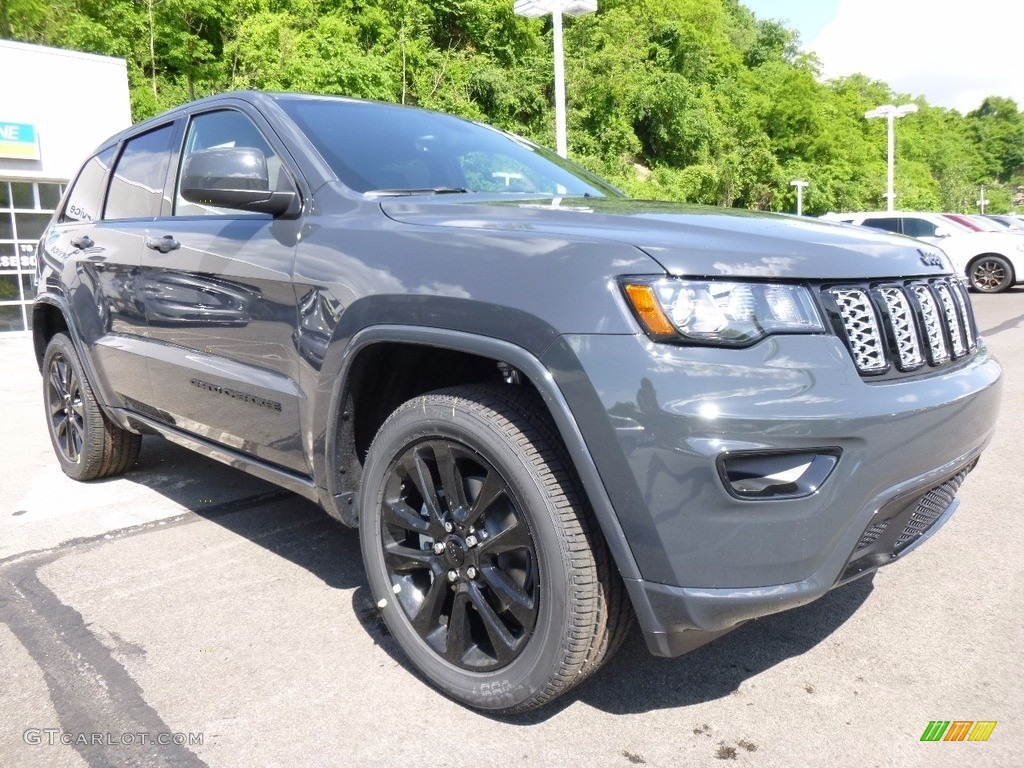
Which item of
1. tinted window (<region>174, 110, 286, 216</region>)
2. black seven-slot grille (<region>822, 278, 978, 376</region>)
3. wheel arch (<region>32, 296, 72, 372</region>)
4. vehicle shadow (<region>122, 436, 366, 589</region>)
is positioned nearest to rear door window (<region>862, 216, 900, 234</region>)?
vehicle shadow (<region>122, 436, 366, 589</region>)

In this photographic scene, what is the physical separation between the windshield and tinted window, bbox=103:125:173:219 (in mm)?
938

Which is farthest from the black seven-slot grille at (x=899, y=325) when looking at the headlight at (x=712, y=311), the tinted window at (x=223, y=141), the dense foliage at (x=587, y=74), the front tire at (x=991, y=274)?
the dense foliage at (x=587, y=74)

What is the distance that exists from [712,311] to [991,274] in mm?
16729

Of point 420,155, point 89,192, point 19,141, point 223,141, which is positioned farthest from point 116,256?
point 19,141

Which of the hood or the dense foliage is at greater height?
the dense foliage

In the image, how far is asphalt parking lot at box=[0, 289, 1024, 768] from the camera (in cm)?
222

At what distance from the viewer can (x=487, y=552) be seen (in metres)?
2.27

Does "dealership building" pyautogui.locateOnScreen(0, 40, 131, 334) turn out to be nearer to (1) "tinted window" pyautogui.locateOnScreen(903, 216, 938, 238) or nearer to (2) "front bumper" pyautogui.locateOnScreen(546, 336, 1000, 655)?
(2) "front bumper" pyautogui.locateOnScreen(546, 336, 1000, 655)

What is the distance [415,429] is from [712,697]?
1.11 metres

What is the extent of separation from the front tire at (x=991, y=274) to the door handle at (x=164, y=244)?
16152mm

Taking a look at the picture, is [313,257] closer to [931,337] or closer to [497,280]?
[497,280]

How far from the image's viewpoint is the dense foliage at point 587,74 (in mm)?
28547

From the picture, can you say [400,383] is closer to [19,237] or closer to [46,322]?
[46,322]

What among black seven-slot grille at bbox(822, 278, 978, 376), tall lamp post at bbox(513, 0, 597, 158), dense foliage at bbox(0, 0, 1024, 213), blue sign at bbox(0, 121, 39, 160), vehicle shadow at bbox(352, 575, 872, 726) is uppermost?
dense foliage at bbox(0, 0, 1024, 213)
